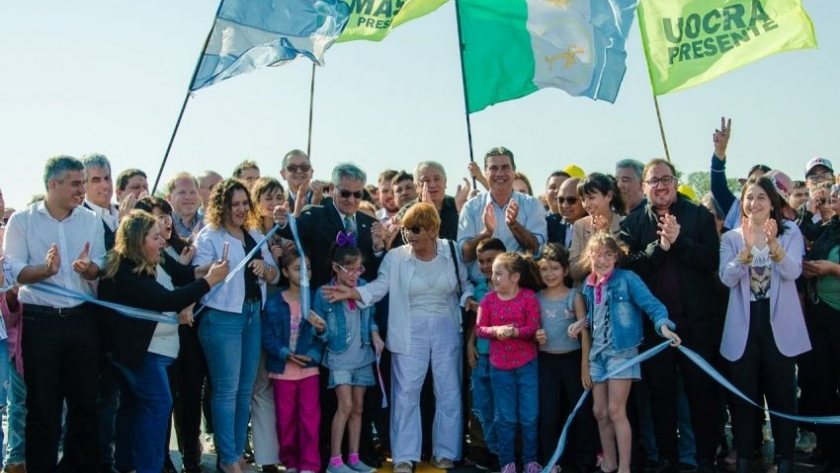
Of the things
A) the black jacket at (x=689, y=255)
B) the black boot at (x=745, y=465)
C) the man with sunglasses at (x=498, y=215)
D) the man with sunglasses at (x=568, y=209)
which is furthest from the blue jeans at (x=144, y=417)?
the black boot at (x=745, y=465)

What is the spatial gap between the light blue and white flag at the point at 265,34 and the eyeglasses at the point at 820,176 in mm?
4707

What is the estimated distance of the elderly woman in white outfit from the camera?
7.10 m

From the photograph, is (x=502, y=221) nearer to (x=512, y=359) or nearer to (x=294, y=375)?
(x=512, y=359)

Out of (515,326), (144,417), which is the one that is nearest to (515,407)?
(515,326)

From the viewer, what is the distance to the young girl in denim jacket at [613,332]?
649 cm

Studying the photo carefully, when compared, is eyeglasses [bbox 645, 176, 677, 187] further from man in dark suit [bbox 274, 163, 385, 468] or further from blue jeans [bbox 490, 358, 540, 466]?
man in dark suit [bbox 274, 163, 385, 468]

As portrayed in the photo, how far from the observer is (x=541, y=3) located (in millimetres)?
9141

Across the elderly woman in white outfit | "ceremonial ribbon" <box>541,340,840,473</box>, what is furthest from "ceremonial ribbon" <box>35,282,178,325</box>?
"ceremonial ribbon" <box>541,340,840,473</box>

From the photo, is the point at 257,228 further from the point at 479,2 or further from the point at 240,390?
the point at 479,2

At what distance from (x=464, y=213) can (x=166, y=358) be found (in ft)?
9.20

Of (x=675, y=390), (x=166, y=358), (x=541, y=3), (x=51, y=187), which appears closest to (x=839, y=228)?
(x=675, y=390)

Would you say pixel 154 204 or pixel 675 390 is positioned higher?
pixel 154 204

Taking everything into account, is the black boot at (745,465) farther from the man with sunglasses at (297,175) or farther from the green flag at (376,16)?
the green flag at (376,16)

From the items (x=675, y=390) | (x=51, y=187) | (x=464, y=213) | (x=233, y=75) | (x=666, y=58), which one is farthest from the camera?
(x=666, y=58)
